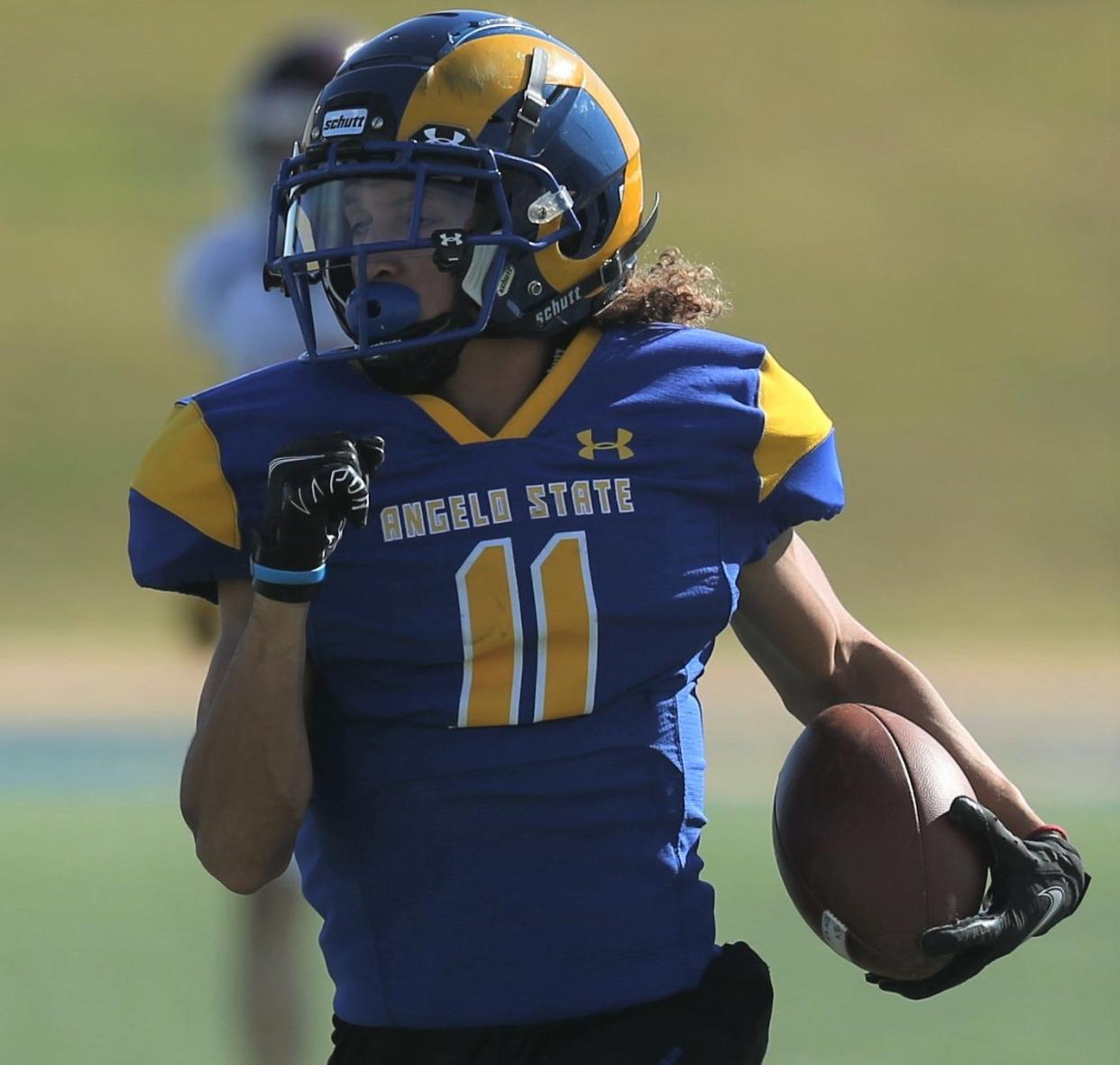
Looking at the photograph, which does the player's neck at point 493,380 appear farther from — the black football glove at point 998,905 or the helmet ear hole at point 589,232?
the black football glove at point 998,905

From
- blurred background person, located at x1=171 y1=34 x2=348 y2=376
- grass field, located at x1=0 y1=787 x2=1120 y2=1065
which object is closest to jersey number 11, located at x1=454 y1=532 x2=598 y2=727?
blurred background person, located at x1=171 y1=34 x2=348 y2=376

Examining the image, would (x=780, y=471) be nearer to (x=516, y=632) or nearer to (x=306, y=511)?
(x=516, y=632)

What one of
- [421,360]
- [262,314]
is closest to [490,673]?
[421,360]

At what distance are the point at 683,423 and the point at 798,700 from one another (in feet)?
1.69

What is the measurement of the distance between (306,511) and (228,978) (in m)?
3.26

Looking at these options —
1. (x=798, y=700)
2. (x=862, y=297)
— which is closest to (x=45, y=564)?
(x=862, y=297)

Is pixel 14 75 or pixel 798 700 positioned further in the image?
pixel 14 75

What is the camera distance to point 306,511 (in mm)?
2379

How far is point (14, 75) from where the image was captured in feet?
67.2

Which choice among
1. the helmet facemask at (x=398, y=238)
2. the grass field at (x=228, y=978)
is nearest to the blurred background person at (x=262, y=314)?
the grass field at (x=228, y=978)

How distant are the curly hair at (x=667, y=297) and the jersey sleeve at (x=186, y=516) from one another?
0.58 meters

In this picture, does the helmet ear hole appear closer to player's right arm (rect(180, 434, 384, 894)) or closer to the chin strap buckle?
the chin strap buckle

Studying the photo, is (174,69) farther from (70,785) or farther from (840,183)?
(70,785)

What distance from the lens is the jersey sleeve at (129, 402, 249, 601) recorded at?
2574 millimetres
